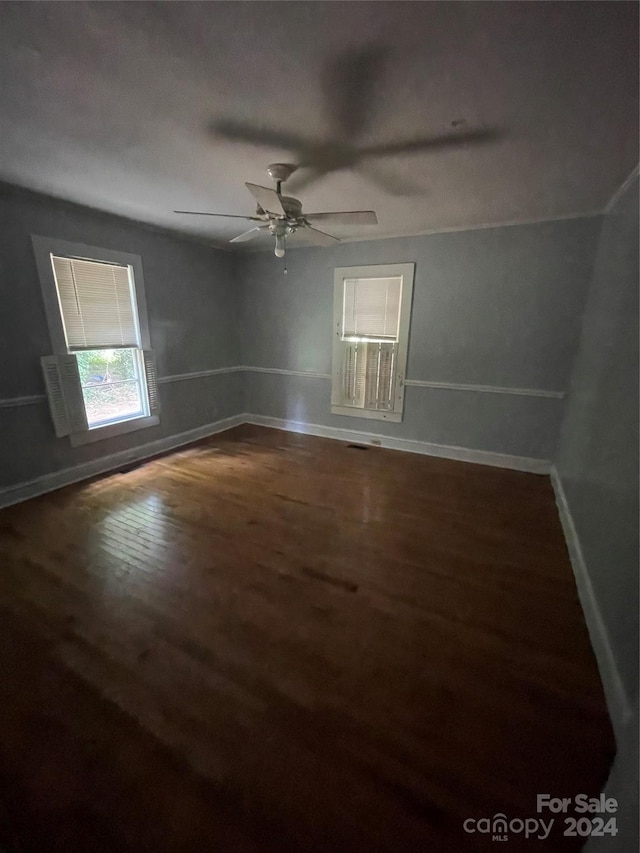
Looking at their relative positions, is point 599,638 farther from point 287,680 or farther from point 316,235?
point 316,235

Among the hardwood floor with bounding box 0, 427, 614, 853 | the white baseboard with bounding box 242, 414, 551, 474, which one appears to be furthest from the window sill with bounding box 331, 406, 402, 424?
the hardwood floor with bounding box 0, 427, 614, 853

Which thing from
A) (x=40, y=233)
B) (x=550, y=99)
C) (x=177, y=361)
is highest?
(x=550, y=99)

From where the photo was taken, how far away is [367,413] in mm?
4367

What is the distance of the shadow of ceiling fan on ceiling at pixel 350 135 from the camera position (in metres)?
1.34

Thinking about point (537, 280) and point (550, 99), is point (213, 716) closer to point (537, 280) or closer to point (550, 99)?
point (550, 99)

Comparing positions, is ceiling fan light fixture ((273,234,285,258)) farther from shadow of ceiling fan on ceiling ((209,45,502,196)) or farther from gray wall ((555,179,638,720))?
gray wall ((555,179,638,720))

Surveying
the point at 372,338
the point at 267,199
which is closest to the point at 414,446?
the point at 372,338

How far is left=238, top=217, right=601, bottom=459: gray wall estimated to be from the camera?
320 centimetres

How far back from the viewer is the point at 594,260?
9.83ft

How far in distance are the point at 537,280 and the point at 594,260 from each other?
428 millimetres

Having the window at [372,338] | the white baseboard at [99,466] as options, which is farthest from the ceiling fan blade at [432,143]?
the white baseboard at [99,466]

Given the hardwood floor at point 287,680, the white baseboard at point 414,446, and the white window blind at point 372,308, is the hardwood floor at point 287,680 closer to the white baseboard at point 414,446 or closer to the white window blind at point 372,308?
the white baseboard at point 414,446

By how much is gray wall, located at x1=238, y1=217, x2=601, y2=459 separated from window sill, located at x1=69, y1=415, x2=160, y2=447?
2057mm

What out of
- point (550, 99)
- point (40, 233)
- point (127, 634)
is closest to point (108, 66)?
point (550, 99)
